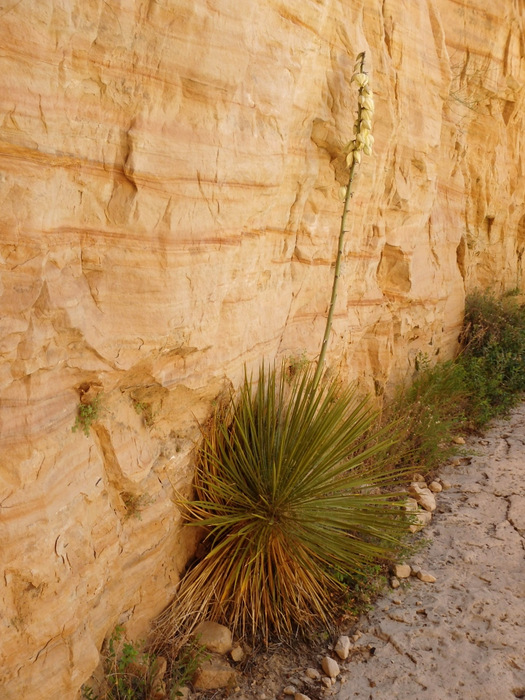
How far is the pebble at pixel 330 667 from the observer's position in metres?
2.86

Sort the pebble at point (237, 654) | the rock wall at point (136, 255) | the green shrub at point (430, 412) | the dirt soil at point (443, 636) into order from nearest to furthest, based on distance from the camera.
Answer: the rock wall at point (136, 255) → the dirt soil at point (443, 636) → the pebble at point (237, 654) → the green shrub at point (430, 412)

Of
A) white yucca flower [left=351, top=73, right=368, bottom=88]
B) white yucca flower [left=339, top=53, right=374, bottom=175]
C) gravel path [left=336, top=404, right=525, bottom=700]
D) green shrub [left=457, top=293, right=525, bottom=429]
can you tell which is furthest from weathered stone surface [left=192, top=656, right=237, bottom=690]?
green shrub [left=457, top=293, right=525, bottom=429]

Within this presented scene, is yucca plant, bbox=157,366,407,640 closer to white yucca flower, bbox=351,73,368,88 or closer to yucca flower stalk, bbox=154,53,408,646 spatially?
yucca flower stalk, bbox=154,53,408,646

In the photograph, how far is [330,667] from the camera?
2861 mm

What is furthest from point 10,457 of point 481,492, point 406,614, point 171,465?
point 481,492

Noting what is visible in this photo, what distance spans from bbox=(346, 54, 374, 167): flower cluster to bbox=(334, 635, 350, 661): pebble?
2.46m

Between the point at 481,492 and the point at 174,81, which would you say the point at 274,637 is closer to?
the point at 481,492

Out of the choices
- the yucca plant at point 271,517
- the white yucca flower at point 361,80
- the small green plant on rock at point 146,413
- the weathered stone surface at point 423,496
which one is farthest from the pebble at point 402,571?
the white yucca flower at point 361,80

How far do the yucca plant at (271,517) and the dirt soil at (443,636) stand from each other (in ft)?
0.77

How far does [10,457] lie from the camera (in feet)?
6.96

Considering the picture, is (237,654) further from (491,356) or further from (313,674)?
(491,356)

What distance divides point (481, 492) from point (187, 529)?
2.32 meters

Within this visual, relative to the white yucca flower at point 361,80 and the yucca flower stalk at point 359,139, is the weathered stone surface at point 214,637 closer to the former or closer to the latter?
the yucca flower stalk at point 359,139

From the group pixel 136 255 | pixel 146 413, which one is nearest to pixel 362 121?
pixel 136 255
